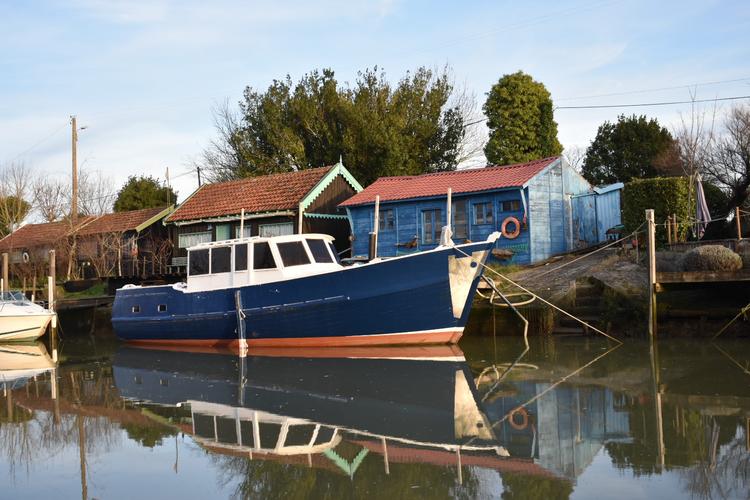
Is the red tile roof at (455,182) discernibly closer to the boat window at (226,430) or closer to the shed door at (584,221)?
the shed door at (584,221)

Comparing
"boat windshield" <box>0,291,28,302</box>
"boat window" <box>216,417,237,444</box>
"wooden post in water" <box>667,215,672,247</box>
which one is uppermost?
"wooden post in water" <box>667,215,672,247</box>

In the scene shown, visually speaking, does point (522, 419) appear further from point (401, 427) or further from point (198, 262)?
point (198, 262)

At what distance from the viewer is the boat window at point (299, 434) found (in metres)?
9.03

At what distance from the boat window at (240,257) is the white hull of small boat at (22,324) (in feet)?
26.9

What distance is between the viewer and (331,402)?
11.4 m

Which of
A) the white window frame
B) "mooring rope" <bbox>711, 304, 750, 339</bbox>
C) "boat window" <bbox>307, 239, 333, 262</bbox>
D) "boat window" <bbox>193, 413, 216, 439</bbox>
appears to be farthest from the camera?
the white window frame

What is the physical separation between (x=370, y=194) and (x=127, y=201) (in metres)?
23.8

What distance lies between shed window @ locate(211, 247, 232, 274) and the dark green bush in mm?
10672

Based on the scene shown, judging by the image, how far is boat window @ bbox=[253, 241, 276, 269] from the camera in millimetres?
18688

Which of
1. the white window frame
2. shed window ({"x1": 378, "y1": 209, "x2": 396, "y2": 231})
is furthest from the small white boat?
shed window ({"x1": 378, "y1": 209, "x2": 396, "y2": 231})

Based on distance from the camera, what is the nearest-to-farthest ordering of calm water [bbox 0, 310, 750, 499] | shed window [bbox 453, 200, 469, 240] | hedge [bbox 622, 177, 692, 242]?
calm water [bbox 0, 310, 750, 499], hedge [bbox 622, 177, 692, 242], shed window [bbox 453, 200, 469, 240]

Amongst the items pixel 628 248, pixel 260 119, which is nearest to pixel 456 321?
pixel 628 248

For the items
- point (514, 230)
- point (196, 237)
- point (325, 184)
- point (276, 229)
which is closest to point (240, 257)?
point (514, 230)

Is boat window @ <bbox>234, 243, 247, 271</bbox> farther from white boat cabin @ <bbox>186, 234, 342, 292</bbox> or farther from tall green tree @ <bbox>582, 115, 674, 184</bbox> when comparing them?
tall green tree @ <bbox>582, 115, 674, 184</bbox>
